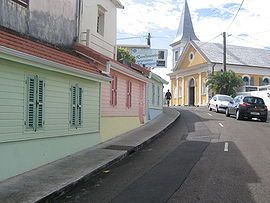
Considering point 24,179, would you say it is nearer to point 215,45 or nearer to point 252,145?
point 252,145

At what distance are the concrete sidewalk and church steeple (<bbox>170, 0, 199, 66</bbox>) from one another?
54158mm

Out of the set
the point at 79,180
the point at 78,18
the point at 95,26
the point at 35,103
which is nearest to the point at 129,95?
the point at 95,26

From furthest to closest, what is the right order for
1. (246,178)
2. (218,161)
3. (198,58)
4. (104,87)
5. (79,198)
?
(198,58) → (104,87) → (218,161) → (246,178) → (79,198)

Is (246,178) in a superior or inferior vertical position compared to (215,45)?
inferior

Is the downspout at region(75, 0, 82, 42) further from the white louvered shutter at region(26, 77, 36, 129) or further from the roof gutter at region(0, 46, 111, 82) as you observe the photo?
the white louvered shutter at region(26, 77, 36, 129)

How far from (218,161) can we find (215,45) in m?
49.6

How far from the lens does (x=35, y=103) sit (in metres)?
10.4

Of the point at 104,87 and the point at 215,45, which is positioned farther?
the point at 215,45

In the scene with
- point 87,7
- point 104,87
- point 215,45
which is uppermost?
point 215,45

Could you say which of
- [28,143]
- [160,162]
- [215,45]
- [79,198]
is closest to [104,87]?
[160,162]

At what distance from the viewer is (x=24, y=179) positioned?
909 centimetres

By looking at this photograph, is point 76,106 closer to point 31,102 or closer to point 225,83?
point 31,102

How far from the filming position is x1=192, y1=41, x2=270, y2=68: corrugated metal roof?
179 ft

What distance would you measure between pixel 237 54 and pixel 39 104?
5033 cm
